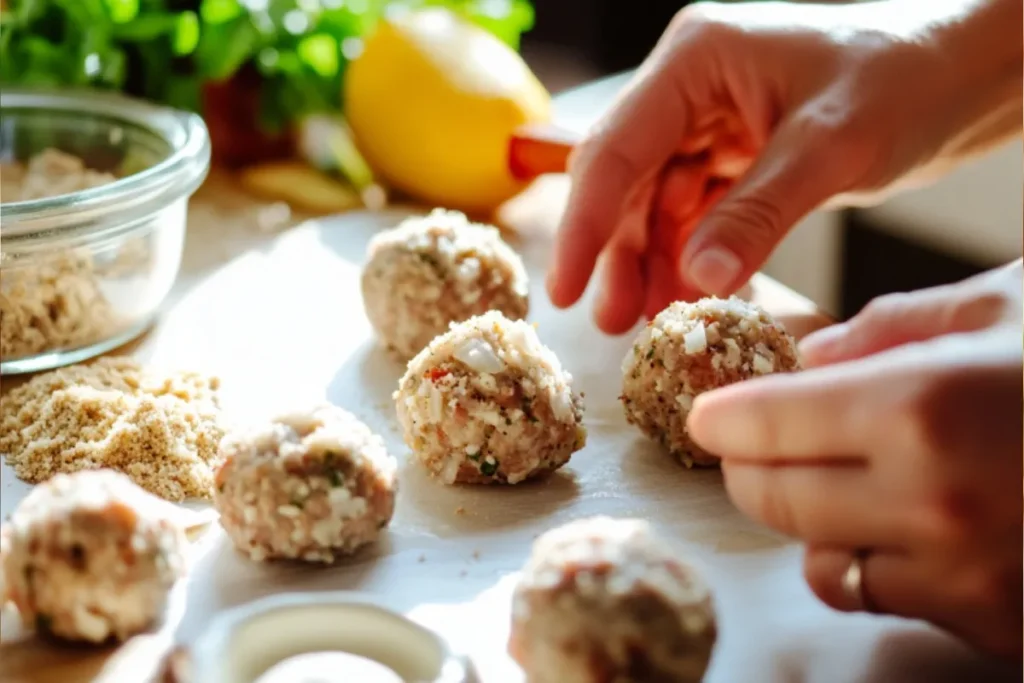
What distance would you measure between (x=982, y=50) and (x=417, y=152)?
0.76m

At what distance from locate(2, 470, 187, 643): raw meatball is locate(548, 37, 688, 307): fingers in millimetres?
621

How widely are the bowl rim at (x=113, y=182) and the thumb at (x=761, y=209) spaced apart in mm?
572

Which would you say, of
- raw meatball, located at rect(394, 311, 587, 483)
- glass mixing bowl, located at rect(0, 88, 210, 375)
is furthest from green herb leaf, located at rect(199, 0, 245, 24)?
raw meatball, located at rect(394, 311, 587, 483)

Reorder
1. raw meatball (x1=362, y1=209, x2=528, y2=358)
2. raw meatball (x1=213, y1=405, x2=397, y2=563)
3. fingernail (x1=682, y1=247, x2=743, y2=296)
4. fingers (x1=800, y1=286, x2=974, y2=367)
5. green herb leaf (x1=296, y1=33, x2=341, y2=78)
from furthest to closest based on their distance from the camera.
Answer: green herb leaf (x1=296, y1=33, x2=341, y2=78), raw meatball (x1=362, y1=209, x2=528, y2=358), fingernail (x1=682, y1=247, x2=743, y2=296), fingers (x1=800, y1=286, x2=974, y2=367), raw meatball (x1=213, y1=405, x2=397, y2=563)

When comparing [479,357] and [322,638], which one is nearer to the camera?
[322,638]

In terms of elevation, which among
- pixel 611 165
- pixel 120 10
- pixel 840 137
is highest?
pixel 840 137

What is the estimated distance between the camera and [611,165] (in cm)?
136

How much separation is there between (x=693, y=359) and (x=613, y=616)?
39 cm

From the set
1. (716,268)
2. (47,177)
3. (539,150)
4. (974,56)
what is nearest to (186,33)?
(47,177)

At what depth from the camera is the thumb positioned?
1.18 meters

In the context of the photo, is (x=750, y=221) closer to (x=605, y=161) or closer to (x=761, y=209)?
(x=761, y=209)

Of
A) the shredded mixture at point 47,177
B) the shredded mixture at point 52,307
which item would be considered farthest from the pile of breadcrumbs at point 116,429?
the shredded mixture at point 47,177

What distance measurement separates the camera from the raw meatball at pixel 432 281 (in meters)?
1.28

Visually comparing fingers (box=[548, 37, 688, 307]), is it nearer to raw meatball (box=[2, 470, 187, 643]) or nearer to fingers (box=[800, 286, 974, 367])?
fingers (box=[800, 286, 974, 367])
